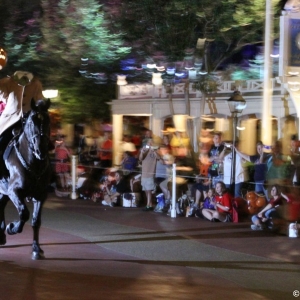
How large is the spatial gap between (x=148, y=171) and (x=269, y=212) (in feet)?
14.4

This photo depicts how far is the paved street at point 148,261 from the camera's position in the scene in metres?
8.65

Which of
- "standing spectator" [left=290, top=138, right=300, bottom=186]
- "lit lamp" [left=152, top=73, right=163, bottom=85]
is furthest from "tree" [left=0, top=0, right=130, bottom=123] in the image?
"standing spectator" [left=290, top=138, right=300, bottom=186]

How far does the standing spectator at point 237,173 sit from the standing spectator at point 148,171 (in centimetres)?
212

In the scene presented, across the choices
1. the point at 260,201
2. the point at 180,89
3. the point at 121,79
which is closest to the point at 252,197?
the point at 260,201

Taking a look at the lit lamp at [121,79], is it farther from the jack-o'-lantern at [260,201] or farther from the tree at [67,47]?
the jack-o'-lantern at [260,201]

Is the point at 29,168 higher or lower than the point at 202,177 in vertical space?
higher

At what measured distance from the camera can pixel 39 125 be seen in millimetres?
10164

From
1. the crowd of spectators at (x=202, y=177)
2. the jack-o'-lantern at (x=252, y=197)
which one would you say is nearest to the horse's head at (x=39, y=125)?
the crowd of spectators at (x=202, y=177)

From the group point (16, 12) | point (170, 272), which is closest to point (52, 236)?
point (170, 272)

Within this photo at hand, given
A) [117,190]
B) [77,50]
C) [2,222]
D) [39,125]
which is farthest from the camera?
[77,50]

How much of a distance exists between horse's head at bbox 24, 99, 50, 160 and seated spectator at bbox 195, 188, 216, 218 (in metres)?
5.87

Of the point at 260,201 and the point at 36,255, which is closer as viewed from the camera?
the point at 36,255

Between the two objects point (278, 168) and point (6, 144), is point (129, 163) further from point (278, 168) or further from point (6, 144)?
point (6, 144)

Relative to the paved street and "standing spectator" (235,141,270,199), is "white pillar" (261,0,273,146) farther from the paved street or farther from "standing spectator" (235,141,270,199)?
the paved street
